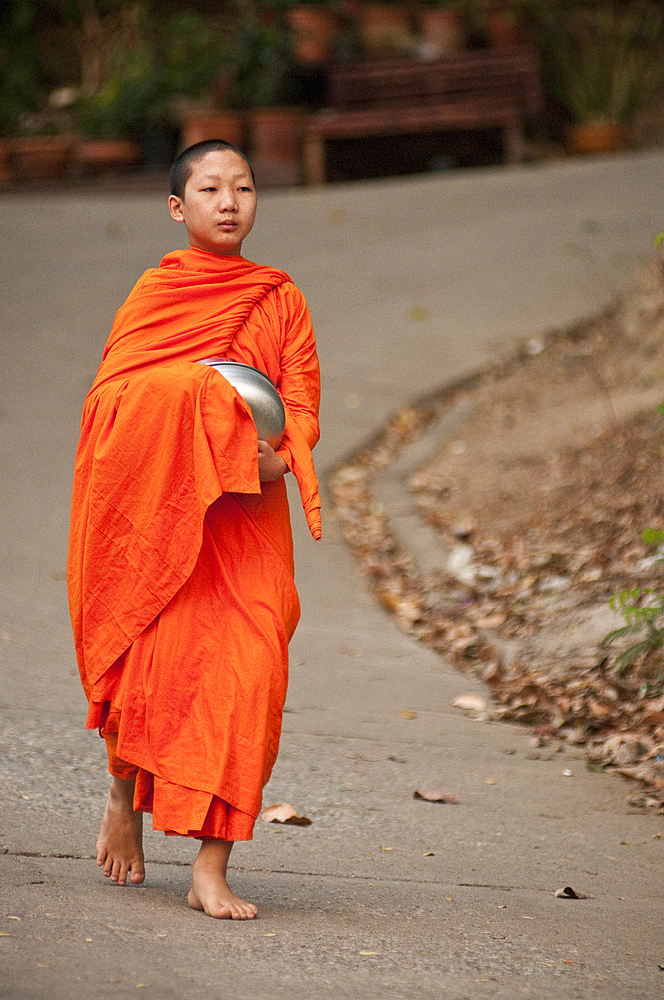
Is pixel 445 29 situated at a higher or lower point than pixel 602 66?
higher

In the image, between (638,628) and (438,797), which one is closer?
(438,797)

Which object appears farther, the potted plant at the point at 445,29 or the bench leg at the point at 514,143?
the potted plant at the point at 445,29

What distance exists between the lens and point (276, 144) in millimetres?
12781

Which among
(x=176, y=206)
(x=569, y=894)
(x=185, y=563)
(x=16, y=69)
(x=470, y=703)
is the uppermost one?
(x=16, y=69)

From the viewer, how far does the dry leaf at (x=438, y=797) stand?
364 centimetres

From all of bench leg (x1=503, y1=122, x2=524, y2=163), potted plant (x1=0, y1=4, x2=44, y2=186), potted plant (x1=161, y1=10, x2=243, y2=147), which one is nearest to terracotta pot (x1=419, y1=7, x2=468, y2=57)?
bench leg (x1=503, y1=122, x2=524, y2=163)

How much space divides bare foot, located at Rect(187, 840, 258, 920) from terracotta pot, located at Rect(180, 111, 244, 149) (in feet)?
36.5

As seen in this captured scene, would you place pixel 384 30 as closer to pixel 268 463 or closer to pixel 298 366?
pixel 298 366

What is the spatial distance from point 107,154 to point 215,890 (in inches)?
472

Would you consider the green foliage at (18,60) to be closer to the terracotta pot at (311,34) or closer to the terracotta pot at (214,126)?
the terracotta pot at (214,126)

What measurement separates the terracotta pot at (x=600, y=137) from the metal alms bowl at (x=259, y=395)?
11.5 metres

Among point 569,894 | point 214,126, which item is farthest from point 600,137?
point 569,894

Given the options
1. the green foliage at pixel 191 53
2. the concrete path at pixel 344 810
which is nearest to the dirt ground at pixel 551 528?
the concrete path at pixel 344 810

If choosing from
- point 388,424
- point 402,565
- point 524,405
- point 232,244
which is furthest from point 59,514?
point 232,244
